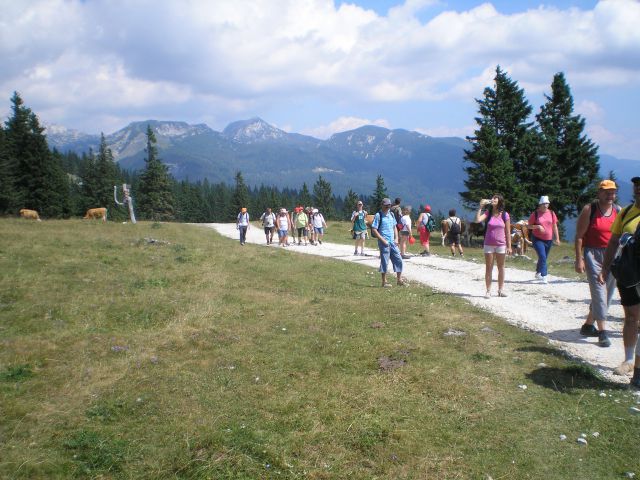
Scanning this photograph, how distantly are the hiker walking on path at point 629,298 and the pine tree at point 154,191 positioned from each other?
244ft

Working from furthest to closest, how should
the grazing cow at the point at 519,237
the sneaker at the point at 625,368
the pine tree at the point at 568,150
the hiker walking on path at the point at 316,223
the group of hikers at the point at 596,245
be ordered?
the pine tree at the point at 568,150, the hiker walking on path at the point at 316,223, the grazing cow at the point at 519,237, the sneaker at the point at 625,368, the group of hikers at the point at 596,245

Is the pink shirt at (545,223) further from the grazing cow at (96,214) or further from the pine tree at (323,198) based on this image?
the pine tree at (323,198)

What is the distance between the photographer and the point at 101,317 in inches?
355

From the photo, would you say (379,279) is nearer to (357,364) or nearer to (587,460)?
(357,364)

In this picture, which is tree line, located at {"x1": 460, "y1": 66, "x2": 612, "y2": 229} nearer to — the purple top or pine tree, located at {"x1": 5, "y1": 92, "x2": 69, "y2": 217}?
the purple top

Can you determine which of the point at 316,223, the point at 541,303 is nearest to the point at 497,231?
the point at 541,303

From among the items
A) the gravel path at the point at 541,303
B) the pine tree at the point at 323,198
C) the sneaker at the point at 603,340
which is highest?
the pine tree at the point at 323,198

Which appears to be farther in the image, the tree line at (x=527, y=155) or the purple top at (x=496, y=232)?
the tree line at (x=527, y=155)

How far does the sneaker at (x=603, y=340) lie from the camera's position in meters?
7.24

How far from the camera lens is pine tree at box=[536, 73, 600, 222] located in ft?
152

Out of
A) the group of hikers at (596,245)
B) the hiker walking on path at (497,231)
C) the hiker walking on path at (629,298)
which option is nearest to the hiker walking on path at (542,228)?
the group of hikers at (596,245)

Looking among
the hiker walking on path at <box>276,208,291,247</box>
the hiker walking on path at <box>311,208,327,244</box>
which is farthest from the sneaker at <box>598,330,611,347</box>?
the hiker walking on path at <box>311,208,327,244</box>

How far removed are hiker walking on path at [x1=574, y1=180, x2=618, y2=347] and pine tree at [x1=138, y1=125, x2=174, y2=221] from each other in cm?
7305

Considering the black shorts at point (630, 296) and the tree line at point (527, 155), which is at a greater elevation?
the tree line at point (527, 155)
